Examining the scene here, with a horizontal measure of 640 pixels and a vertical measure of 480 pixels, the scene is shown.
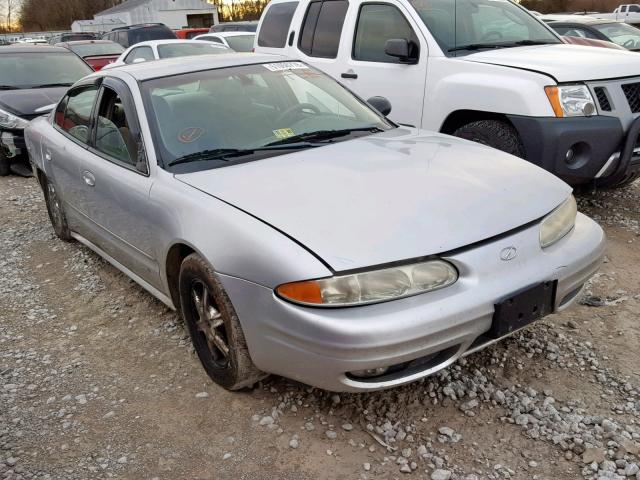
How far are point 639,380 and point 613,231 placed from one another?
2.08 meters

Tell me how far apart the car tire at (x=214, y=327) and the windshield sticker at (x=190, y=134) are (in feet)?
2.41

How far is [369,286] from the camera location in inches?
83.6

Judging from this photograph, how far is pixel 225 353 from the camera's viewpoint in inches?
104

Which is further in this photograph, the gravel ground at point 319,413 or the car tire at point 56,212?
the car tire at point 56,212

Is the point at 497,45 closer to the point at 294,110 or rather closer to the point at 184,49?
the point at 294,110

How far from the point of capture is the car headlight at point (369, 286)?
2108 millimetres

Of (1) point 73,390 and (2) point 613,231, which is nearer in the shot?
(1) point 73,390


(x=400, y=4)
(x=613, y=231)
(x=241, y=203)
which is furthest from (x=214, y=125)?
(x=613, y=231)

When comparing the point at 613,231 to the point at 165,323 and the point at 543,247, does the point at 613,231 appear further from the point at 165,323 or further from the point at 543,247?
the point at 165,323

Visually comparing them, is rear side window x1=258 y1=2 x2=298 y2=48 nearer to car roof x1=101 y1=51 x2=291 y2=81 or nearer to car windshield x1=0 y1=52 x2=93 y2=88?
car roof x1=101 y1=51 x2=291 y2=81

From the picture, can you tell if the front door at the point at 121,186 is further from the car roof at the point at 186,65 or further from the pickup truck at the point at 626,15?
the pickup truck at the point at 626,15

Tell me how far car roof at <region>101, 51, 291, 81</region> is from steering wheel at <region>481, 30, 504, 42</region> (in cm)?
213

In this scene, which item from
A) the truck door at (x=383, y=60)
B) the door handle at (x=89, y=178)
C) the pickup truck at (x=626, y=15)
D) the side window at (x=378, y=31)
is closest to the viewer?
the door handle at (x=89, y=178)

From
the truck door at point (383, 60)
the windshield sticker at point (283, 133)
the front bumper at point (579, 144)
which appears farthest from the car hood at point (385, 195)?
the truck door at point (383, 60)
